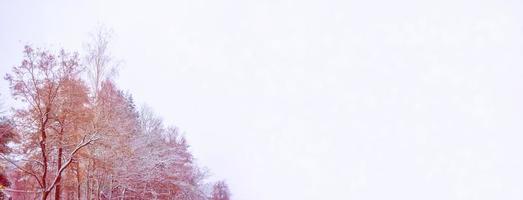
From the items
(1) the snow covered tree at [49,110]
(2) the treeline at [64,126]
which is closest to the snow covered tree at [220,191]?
(2) the treeline at [64,126]

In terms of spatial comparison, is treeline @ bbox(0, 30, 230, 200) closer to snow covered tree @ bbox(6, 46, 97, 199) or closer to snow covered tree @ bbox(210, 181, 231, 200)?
snow covered tree @ bbox(6, 46, 97, 199)

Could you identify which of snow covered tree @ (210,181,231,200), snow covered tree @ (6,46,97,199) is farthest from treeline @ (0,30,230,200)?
snow covered tree @ (210,181,231,200)

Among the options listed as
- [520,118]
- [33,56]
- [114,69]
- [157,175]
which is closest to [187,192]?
[157,175]

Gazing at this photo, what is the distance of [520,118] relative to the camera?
17588 centimetres

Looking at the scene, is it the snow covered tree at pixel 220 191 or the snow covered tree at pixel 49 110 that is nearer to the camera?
the snow covered tree at pixel 49 110

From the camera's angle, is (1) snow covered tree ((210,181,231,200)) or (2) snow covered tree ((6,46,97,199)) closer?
(2) snow covered tree ((6,46,97,199))

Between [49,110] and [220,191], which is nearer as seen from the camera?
[49,110]

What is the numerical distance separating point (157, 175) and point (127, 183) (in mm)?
2337

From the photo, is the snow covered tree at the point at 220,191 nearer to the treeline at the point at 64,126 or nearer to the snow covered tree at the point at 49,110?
the treeline at the point at 64,126

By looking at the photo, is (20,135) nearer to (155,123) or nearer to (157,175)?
(157,175)

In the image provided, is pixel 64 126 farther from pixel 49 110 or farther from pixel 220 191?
pixel 220 191

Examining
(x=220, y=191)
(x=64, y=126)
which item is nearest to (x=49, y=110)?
(x=64, y=126)

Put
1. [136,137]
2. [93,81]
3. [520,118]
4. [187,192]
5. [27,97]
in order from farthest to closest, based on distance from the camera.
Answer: [520,118] → [187,192] → [136,137] → [93,81] → [27,97]

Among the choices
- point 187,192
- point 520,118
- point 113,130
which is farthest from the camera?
point 520,118
